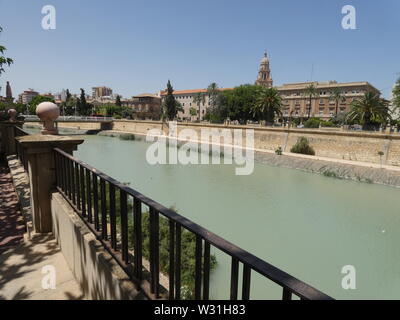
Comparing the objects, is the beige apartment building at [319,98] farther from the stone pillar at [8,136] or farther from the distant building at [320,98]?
the stone pillar at [8,136]

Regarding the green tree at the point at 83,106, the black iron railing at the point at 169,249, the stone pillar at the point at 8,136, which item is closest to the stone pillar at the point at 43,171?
the black iron railing at the point at 169,249

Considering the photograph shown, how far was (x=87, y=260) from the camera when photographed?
271 centimetres

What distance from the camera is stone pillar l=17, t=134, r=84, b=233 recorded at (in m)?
3.79

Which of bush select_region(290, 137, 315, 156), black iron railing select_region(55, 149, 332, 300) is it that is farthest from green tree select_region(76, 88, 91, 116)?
black iron railing select_region(55, 149, 332, 300)

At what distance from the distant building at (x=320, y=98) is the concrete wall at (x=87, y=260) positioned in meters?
56.9

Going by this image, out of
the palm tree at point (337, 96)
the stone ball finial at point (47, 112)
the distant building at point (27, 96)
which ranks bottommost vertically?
the stone ball finial at point (47, 112)

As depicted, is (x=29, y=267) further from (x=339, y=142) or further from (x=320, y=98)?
(x=320, y=98)

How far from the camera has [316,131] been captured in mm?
28125

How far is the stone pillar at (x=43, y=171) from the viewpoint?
379 cm

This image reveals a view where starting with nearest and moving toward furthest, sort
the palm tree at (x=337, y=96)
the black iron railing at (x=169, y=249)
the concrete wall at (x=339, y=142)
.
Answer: the black iron railing at (x=169, y=249) < the concrete wall at (x=339, y=142) < the palm tree at (x=337, y=96)

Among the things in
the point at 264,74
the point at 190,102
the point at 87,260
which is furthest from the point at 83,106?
the point at 87,260

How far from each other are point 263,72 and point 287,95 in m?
20.2

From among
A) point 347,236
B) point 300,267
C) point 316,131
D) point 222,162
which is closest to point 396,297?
point 300,267
